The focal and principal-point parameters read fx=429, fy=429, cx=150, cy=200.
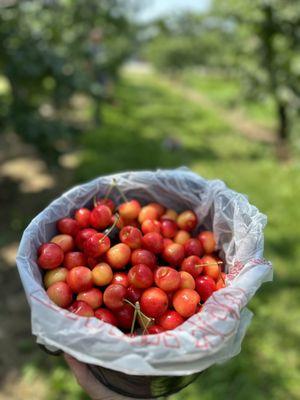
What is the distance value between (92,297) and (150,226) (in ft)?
1.38

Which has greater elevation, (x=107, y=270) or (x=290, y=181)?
(x=107, y=270)

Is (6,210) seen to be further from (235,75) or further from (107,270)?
(235,75)

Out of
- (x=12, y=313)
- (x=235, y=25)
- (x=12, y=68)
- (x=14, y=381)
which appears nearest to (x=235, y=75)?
(x=235, y=25)

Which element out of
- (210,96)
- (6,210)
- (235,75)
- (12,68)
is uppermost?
(12,68)

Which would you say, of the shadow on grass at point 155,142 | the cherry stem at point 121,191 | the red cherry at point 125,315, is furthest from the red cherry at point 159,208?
the shadow on grass at point 155,142

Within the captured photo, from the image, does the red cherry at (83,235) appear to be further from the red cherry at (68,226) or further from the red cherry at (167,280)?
the red cherry at (167,280)

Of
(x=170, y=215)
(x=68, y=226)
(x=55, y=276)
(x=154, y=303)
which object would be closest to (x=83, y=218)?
(x=68, y=226)

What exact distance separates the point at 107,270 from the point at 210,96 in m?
17.0

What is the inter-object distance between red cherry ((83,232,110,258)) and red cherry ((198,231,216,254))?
1.42ft

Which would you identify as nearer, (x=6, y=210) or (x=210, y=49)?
(x=6, y=210)

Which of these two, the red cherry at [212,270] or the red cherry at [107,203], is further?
the red cherry at [107,203]

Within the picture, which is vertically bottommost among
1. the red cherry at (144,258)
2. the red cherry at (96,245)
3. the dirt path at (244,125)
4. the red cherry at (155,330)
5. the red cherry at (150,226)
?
the dirt path at (244,125)

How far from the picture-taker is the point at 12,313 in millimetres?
3389

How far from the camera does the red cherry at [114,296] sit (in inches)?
60.0
